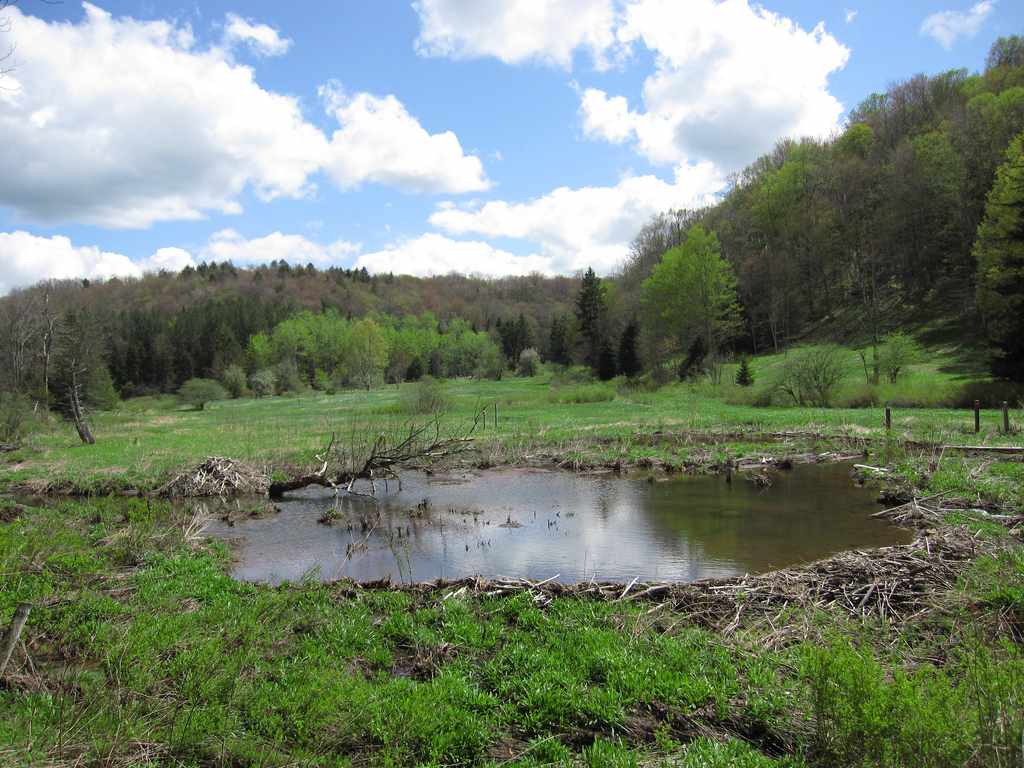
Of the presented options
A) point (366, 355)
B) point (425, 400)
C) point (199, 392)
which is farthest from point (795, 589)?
point (366, 355)

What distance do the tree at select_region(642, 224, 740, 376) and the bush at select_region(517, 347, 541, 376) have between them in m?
36.9

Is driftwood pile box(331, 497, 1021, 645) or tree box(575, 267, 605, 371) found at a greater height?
tree box(575, 267, 605, 371)

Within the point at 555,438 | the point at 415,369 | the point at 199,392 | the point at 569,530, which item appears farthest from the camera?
the point at 415,369

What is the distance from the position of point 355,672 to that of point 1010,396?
32761 millimetres

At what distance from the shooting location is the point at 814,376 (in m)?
35.1

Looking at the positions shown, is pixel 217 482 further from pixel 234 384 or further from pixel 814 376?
pixel 234 384

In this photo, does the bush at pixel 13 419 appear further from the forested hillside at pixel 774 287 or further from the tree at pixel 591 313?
the tree at pixel 591 313

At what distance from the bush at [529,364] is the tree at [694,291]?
3686cm

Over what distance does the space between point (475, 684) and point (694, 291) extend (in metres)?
54.4

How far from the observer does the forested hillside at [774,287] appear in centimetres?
4100

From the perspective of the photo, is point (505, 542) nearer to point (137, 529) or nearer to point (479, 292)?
point (137, 529)

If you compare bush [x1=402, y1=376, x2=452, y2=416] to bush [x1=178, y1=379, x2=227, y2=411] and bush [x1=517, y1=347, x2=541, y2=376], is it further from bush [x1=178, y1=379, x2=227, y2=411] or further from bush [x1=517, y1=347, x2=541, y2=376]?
bush [x1=517, y1=347, x2=541, y2=376]

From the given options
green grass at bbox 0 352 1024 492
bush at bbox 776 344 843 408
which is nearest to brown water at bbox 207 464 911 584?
green grass at bbox 0 352 1024 492

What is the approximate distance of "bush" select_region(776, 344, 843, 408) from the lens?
34969 millimetres
